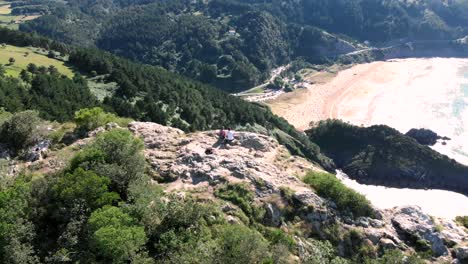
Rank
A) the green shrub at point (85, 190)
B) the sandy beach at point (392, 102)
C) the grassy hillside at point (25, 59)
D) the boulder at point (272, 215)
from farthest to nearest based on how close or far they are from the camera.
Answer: the sandy beach at point (392, 102) → the grassy hillside at point (25, 59) → the boulder at point (272, 215) → the green shrub at point (85, 190)

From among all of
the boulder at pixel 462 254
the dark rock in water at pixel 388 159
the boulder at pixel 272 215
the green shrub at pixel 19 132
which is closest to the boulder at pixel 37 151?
the green shrub at pixel 19 132

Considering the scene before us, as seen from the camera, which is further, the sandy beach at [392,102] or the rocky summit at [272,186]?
the sandy beach at [392,102]

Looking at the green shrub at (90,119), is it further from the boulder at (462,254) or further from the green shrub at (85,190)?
the boulder at (462,254)

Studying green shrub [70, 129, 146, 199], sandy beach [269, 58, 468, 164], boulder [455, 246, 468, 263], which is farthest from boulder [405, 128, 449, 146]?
green shrub [70, 129, 146, 199]

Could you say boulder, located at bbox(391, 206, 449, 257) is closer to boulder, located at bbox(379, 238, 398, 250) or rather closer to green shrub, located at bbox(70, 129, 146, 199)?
boulder, located at bbox(379, 238, 398, 250)

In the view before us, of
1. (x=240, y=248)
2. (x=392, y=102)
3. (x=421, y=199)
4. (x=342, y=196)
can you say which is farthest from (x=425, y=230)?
(x=392, y=102)

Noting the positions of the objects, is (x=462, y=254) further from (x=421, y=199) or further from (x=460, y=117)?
(x=460, y=117)
